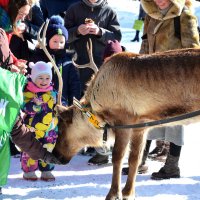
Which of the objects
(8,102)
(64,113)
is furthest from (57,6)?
(8,102)

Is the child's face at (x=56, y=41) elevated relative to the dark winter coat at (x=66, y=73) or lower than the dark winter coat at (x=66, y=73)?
elevated

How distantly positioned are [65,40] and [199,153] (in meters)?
2.07

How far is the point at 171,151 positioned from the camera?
15.8 feet

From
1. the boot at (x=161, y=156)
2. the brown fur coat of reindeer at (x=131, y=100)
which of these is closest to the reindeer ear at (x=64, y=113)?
the brown fur coat of reindeer at (x=131, y=100)

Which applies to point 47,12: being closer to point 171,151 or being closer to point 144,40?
point 144,40

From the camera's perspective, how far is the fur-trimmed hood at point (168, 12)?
444 cm

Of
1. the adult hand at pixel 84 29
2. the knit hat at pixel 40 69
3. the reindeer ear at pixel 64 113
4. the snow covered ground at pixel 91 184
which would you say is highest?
the adult hand at pixel 84 29

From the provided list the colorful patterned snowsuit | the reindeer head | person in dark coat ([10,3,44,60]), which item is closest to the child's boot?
the colorful patterned snowsuit

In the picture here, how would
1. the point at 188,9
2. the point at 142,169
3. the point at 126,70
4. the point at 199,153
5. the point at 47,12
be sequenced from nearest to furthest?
1. the point at 126,70
2. the point at 188,9
3. the point at 142,169
4. the point at 199,153
5. the point at 47,12

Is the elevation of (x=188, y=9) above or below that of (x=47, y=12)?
above

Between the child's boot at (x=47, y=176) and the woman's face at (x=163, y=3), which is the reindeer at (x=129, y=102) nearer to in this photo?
the child's boot at (x=47, y=176)

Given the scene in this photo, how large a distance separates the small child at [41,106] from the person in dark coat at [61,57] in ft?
1.64

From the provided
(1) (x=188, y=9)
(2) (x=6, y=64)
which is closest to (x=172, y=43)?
(1) (x=188, y=9)

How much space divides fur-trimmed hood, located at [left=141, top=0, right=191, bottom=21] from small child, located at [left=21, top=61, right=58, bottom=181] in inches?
45.1
